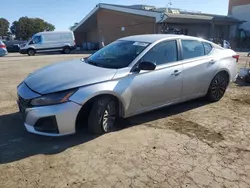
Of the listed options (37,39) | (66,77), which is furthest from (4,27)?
(66,77)

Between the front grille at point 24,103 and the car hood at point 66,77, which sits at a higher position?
the car hood at point 66,77

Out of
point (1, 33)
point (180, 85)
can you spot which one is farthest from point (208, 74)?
point (1, 33)

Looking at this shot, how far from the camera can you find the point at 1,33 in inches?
3118

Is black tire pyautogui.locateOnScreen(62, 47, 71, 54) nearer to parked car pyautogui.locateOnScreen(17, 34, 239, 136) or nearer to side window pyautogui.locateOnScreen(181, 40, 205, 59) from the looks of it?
parked car pyautogui.locateOnScreen(17, 34, 239, 136)

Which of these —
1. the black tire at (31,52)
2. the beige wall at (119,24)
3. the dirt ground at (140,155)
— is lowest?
the dirt ground at (140,155)

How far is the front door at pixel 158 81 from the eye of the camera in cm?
415

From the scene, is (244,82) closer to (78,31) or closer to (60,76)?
(60,76)

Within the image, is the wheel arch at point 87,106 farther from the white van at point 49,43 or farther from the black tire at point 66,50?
the black tire at point 66,50

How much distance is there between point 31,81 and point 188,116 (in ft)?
9.79

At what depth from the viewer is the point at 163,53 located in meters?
4.59

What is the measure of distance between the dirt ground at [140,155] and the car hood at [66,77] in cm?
85

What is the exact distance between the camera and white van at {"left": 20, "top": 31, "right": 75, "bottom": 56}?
967 inches

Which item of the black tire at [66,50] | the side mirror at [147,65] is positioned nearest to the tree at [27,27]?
the black tire at [66,50]

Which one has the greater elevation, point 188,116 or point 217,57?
point 217,57
